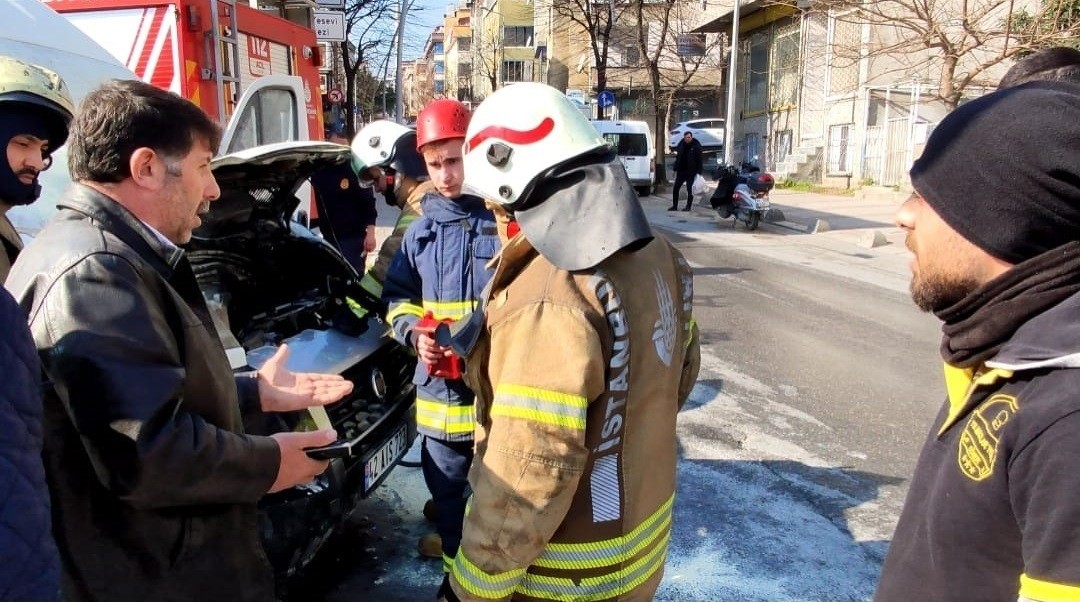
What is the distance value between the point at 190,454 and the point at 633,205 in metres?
0.99

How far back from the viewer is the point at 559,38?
46.1 metres

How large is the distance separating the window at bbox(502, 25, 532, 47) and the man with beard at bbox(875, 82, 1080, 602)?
62.9 m

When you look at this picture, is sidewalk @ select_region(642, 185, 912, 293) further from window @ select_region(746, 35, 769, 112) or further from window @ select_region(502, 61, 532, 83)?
window @ select_region(502, 61, 532, 83)

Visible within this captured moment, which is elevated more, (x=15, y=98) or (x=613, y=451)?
(x=15, y=98)

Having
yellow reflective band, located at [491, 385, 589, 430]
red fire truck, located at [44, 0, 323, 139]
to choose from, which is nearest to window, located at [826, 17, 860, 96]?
red fire truck, located at [44, 0, 323, 139]

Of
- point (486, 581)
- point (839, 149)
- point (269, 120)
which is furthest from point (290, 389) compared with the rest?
point (839, 149)

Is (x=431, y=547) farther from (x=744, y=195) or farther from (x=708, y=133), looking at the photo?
(x=708, y=133)

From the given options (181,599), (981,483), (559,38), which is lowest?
(181,599)

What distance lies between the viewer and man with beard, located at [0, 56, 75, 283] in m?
2.17

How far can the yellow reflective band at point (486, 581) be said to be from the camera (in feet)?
5.16

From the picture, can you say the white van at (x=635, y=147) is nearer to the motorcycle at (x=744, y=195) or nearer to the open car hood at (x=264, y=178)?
the motorcycle at (x=744, y=195)

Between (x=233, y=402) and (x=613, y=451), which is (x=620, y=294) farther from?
(x=233, y=402)

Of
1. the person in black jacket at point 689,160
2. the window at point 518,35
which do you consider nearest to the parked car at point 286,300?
the person in black jacket at point 689,160

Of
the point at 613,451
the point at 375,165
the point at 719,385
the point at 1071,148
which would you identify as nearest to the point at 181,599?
the point at 613,451
